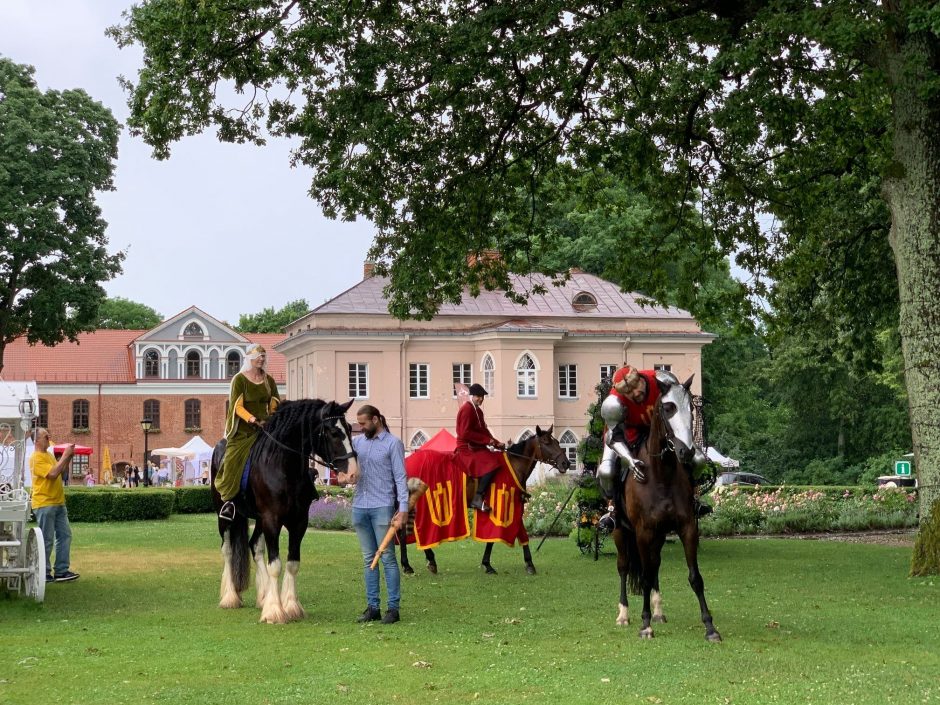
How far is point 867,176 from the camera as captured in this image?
20.9 m

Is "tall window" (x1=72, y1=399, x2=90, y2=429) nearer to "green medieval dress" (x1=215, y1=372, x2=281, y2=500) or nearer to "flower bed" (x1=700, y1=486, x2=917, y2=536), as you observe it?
"flower bed" (x1=700, y1=486, x2=917, y2=536)

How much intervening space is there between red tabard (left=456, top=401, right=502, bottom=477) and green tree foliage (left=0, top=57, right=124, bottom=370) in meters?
28.7

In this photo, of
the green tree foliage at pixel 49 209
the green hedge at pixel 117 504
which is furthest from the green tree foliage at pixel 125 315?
the green hedge at pixel 117 504

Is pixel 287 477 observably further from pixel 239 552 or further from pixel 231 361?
pixel 231 361

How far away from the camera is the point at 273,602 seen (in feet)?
37.2

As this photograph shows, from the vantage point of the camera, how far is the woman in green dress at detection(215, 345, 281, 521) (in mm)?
12156

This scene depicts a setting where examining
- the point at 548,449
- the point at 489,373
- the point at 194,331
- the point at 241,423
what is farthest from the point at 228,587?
the point at 194,331

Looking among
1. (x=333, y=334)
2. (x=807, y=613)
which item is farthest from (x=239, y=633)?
(x=333, y=334)

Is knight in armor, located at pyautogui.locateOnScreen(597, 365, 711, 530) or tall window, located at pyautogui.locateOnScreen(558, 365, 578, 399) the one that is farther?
tall window, located at pyautogui.locateOnScreen(558, 365, 578, 399)

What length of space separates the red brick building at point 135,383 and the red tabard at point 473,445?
57.3 meters

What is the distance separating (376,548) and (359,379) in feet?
153

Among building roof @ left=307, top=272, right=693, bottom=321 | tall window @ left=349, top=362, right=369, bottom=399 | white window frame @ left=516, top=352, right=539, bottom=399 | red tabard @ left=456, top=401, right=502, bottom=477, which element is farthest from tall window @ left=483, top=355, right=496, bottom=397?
red tabard @ left=456, top=401, right=502, bottom=477

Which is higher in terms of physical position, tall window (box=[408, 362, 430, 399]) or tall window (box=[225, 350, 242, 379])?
tall window (box=[225, 350, 242, 379])

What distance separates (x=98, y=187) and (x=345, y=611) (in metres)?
34.5
